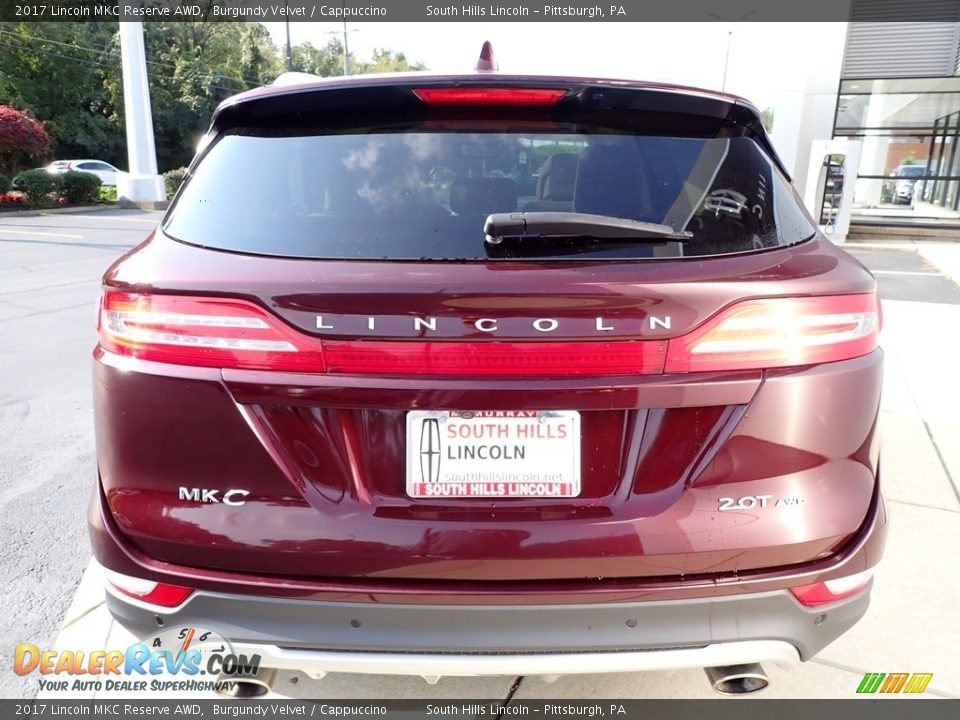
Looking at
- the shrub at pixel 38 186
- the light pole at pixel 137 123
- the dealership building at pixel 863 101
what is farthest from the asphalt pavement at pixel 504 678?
the shrub at pixel 38 186

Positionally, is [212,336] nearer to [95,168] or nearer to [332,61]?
[95,168]

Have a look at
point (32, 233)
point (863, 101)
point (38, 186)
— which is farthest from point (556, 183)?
point (38, 186)

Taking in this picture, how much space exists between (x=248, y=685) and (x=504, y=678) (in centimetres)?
84

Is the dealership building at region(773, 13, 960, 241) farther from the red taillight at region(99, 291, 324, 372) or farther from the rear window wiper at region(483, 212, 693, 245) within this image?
the red taillight at region(99, 291, 324, 372)

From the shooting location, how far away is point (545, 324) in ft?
5.15

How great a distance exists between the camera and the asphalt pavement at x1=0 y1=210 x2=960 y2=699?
2.36 meters

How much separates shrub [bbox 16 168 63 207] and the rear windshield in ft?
86.0

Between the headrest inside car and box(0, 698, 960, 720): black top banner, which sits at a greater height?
the headrest inside car

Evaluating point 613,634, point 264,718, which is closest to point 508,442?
point 613,634

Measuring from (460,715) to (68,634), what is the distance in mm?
1490

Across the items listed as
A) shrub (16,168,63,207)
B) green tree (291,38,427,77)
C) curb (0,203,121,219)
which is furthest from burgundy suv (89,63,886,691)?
green tree (291,38,427,77)

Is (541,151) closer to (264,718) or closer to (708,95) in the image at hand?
(708,95)

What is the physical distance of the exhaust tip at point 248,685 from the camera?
1875 mm

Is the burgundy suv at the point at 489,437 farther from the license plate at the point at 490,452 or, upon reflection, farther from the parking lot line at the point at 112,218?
the parking lot line at the point at 112,218
